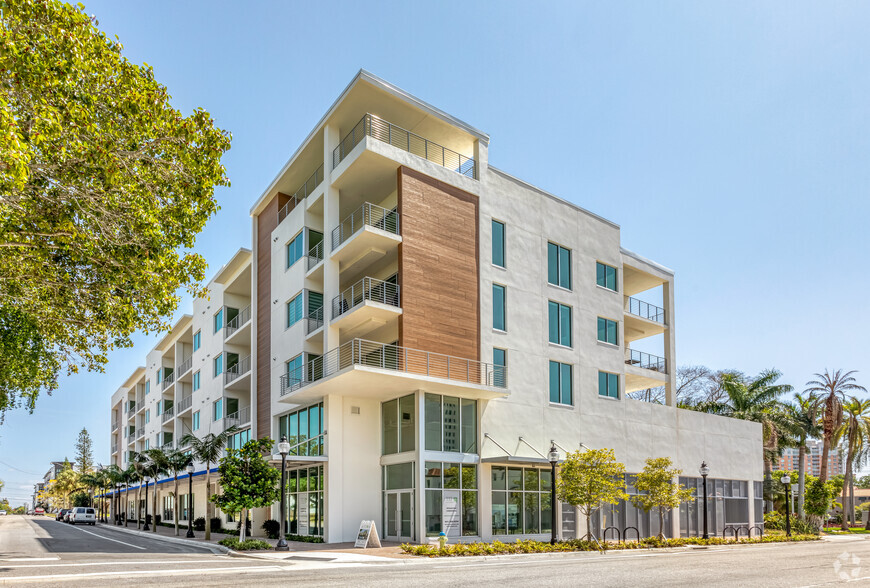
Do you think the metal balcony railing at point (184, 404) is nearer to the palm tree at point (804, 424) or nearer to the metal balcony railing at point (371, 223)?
the metal balcony railing at point (371, 223)

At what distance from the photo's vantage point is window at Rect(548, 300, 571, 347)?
3441 centimetres

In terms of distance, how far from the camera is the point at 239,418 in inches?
1656

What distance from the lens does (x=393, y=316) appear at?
92.9 ft

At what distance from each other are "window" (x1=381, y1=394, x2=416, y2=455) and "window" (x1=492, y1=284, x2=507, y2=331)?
5485 millimetres

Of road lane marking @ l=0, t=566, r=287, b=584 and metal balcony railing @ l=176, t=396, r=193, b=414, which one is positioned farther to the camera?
metal balcony railing @ l=176, t=396, r=193, b=414

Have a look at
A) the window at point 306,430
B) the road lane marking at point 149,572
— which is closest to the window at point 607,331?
the window at point 306,430

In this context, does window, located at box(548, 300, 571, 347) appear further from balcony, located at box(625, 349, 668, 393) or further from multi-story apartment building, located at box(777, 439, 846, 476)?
multi-story apartment building, located at box(777, 439, 846, 476)

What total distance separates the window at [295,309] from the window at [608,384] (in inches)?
618

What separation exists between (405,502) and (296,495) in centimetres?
645

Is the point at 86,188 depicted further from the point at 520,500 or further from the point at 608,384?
the point at 608,384

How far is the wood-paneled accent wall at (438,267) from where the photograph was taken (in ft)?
93.6

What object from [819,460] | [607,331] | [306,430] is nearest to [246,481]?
[306,430]

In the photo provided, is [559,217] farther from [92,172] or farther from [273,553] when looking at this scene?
[92,172]

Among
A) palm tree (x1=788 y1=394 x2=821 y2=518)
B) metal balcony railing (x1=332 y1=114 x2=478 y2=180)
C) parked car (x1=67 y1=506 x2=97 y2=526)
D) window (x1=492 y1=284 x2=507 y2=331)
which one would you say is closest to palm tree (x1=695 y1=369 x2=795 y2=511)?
palm tree (x1=788 y1=394 x2=821 y2=518)
